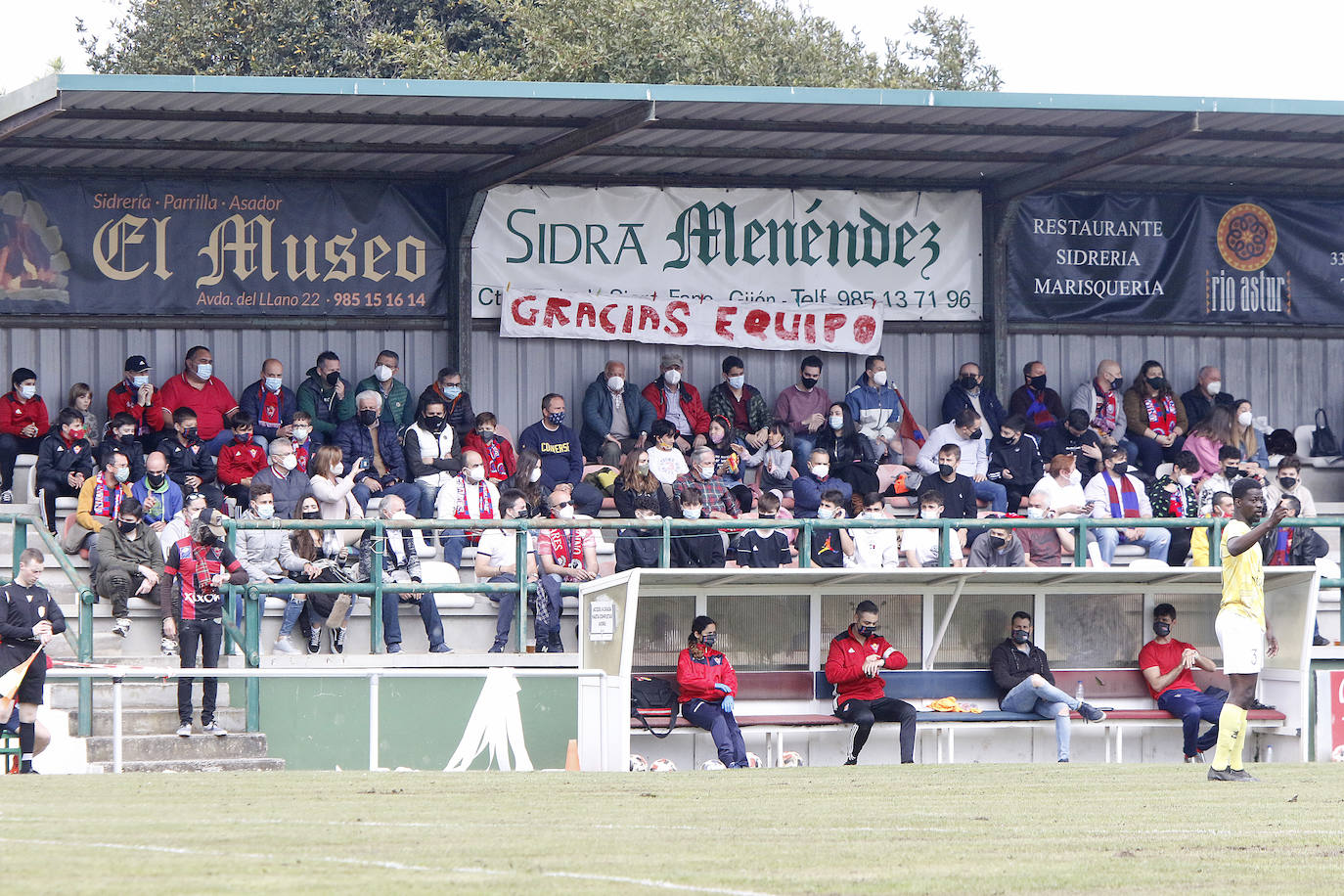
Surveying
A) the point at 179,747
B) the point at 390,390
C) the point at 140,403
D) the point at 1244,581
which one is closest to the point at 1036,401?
the point at 390,390

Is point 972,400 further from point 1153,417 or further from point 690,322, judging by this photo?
point 690,322

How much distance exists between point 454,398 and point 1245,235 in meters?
9.61

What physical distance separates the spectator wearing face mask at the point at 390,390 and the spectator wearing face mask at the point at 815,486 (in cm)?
402

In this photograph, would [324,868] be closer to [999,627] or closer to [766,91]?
[999,627]

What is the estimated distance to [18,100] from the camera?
16.1m

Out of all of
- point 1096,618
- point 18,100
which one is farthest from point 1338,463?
point 18,100

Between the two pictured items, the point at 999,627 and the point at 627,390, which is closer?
the point at 999,627

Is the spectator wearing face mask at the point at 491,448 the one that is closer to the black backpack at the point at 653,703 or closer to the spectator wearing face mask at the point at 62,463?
the spectator wearing face mask at the point at 62,463

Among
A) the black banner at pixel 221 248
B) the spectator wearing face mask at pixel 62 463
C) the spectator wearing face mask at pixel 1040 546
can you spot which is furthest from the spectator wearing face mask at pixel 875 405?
the spectator wearing face mask at pixel 62 463

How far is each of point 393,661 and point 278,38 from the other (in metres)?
21.3

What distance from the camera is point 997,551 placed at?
15.9m

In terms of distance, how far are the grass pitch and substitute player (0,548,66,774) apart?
1.48 meters

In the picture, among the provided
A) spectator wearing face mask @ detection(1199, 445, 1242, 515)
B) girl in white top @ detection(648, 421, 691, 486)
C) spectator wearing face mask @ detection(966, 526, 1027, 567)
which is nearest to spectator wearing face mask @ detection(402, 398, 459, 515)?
girl in white top @ detection(648, 421, 691, 486)

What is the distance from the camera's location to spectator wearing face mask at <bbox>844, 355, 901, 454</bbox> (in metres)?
20.2
